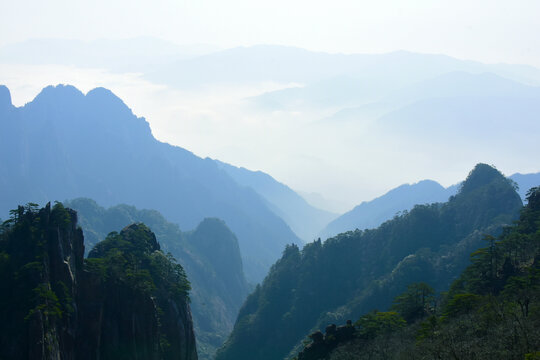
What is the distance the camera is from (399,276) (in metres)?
114

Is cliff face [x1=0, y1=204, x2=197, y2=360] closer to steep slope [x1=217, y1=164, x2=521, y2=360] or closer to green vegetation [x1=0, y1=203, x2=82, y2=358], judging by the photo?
green vegetation [x1=0, y1=203, x2=82, y2=358]

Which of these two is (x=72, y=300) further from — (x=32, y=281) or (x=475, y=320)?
(x=475, y=320)

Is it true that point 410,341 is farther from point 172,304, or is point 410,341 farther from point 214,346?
point 214,346

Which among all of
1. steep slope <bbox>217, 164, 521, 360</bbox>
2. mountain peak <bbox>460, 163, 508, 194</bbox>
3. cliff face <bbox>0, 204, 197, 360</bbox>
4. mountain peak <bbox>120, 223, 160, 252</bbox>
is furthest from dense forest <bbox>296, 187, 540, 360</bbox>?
mountain peak <bbox>460, 163, 508, 194</bbox>

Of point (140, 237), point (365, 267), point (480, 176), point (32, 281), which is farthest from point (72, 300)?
point (480, 176)

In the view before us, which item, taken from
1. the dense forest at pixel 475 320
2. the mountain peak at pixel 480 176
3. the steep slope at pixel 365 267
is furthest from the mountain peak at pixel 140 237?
the mountain peak at pixel 480 176

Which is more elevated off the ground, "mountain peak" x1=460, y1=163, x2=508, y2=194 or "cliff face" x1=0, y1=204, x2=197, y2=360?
"mountain peak" x1=460, y1=163, x2=508, y2=194

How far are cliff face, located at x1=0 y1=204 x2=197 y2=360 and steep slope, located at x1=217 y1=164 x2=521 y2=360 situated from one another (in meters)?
50.3

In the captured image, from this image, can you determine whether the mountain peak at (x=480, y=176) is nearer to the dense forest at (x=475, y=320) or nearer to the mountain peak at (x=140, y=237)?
the dense forest at (x=475, y=320)

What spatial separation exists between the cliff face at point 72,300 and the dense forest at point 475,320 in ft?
65.0

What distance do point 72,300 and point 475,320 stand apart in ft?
126

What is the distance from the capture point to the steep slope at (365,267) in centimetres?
11362

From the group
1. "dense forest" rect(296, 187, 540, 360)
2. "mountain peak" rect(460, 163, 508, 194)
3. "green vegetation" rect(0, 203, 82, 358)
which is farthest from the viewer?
"mountain peak" rect(460, 163, 508, 194)

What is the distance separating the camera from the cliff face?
159 feet
